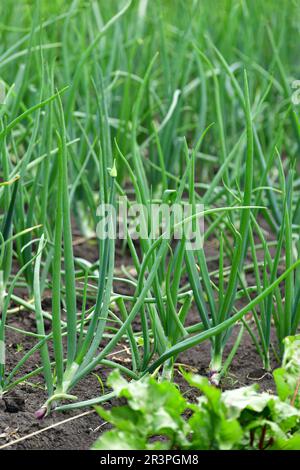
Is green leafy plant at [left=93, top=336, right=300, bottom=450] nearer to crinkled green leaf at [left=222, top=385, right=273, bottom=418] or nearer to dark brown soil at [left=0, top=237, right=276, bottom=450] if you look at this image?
crinkled green leaf at [left=222, top=385, right=273, bottom=418]

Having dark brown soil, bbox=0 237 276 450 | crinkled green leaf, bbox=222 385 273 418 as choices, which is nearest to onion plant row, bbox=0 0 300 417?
dark brown soil, bbox=0 237 276 450

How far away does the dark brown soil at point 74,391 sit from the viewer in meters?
1.47

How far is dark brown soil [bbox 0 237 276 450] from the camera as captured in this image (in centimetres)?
147

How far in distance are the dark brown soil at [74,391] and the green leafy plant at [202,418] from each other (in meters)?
0.20

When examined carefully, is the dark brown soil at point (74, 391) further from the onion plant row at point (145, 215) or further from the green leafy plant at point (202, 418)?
the green leafy plant at point (202, 418)

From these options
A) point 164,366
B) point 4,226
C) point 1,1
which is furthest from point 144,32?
point 164,366

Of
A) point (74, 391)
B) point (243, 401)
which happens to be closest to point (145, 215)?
point (74, 391)

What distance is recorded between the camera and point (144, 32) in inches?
132

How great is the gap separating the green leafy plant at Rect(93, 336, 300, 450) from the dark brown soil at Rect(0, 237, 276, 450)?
0.20m

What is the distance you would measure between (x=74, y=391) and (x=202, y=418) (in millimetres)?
437

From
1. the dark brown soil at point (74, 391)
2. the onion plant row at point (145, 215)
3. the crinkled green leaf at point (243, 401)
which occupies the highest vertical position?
the onion plant row at point (145, 215)

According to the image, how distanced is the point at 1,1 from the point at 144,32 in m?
0.61

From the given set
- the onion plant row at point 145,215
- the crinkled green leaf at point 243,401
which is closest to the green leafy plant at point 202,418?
the crinkled green leaf at point 243,401

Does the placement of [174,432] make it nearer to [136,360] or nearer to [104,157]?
[136,360]
